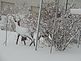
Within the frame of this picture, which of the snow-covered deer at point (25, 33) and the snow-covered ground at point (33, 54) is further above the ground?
the snow-covered deer at point (25, 33)

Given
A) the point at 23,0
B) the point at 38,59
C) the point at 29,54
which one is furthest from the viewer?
the point at 23,0

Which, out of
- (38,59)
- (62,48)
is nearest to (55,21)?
(62,48)

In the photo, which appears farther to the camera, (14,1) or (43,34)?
(14,1)

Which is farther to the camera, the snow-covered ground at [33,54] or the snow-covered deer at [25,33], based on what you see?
the snow-covered deer at [25,33]

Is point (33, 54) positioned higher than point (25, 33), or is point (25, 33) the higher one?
point (25, 33)

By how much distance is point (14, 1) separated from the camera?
9609 mm

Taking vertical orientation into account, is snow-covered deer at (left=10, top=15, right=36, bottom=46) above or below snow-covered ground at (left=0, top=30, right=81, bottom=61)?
above

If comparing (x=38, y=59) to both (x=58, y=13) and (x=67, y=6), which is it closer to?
(x=58, y=13)

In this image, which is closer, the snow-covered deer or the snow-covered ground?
the snow-covered ground

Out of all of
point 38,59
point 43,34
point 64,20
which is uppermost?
point 64,20

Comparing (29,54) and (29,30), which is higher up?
(29,30)

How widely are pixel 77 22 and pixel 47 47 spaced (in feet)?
2.54

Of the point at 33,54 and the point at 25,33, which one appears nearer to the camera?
the point at 33,54

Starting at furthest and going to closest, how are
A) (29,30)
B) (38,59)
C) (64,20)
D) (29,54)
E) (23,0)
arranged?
(23,0) → (29,30) → (64,20) → (29,54) → (38,59)
